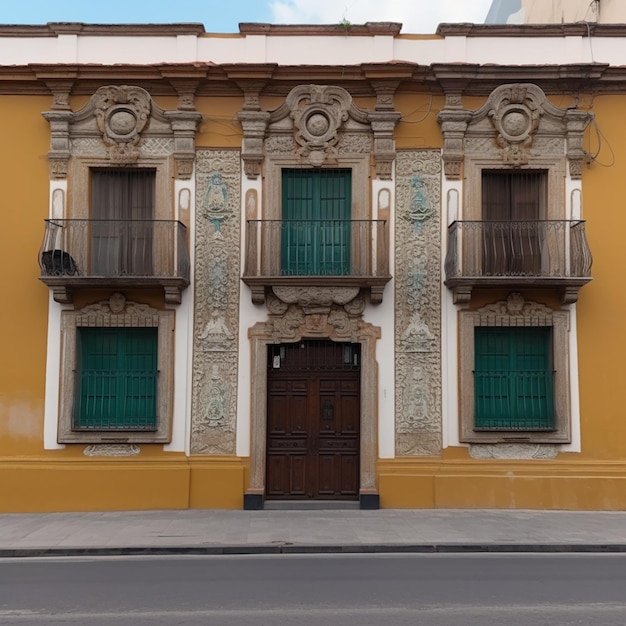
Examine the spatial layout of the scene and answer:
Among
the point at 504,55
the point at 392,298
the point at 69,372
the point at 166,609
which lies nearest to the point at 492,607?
the point at 166,609

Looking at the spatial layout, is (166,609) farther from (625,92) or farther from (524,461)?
(625,92)

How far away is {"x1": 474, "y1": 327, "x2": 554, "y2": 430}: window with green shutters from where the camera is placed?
43.0ft

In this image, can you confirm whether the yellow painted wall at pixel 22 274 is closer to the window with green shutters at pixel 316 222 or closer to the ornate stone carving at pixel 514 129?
the window with green shutters at pixel 316 222

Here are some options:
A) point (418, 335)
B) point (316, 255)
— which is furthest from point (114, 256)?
point (418, 335)

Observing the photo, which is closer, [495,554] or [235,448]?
[495,554]

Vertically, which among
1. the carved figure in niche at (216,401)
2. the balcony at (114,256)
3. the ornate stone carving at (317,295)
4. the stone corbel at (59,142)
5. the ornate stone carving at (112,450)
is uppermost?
the stone corbel at (59,142)

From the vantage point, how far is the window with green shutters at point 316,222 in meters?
13.2

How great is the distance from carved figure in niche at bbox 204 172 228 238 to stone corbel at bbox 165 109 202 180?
42 cm

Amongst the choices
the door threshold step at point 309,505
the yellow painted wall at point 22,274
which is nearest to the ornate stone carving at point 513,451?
the door threshold step at point 309,505

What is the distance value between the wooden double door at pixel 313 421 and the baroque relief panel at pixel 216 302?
73 cm

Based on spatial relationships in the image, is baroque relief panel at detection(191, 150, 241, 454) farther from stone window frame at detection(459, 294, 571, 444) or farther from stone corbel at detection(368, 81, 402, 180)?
stone window frame at detection(459, 294, 571, 444)

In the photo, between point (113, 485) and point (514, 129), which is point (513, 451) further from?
point (113, 485)

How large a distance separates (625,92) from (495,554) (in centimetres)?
823

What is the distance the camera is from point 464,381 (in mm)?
13070
